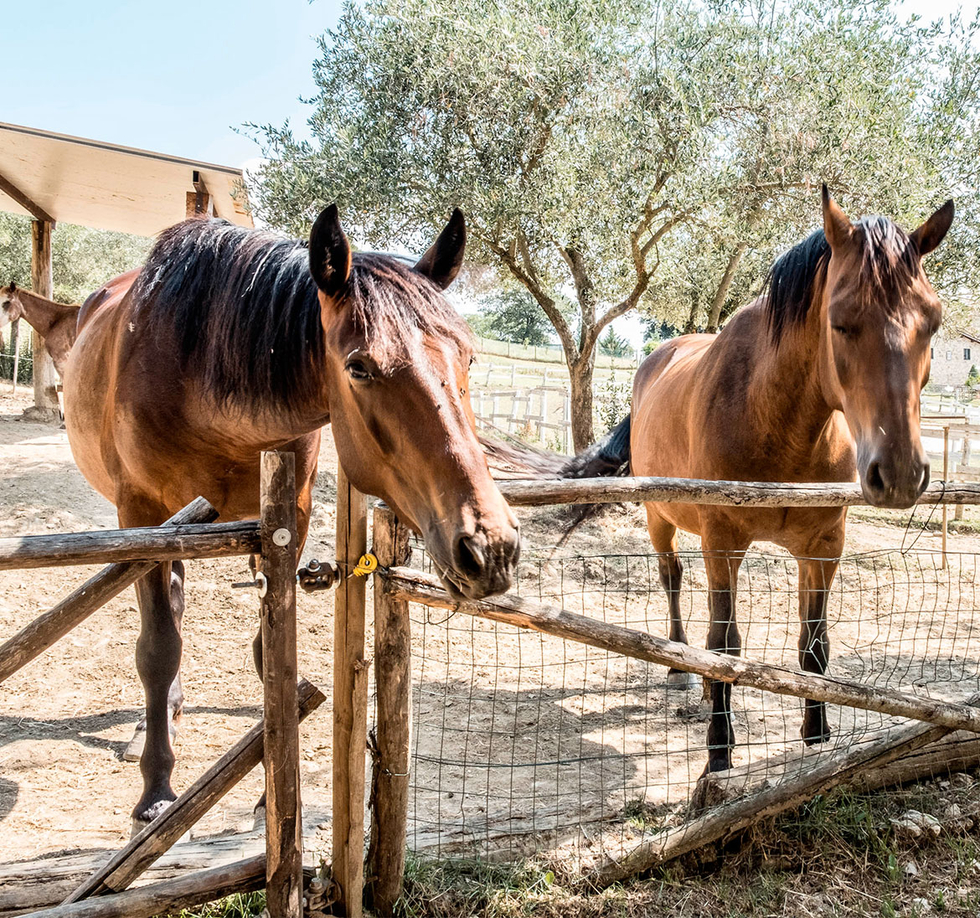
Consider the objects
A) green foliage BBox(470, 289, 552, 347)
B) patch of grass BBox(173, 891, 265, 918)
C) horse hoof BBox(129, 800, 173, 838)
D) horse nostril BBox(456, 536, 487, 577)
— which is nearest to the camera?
horse nostril BBox(456, 536, 487, 577)

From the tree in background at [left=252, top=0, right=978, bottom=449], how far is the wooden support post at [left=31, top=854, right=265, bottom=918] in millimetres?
6603

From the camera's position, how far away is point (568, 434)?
46.3 feet

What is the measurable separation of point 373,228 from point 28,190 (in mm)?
5916

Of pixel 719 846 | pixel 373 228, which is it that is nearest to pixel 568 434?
pixel 373 228

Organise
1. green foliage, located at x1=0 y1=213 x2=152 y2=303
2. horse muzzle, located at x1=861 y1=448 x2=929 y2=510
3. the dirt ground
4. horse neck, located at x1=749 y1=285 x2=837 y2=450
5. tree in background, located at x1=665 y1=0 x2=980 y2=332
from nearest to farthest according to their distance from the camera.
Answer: horse muzzle, located at x1=861 y1=448 x2=929 y2=510 < the dirt ground < horse neck, located at x1=749 y1=285 x2=837 y2=450 < tree in background, located at x1=665 y1=0 x2=980 y2=332 < green foliage, located at x1=0 y1=213 x2=152 y2=303

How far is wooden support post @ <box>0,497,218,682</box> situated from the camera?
1.77 meters

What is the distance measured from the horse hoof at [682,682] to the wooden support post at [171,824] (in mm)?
3228

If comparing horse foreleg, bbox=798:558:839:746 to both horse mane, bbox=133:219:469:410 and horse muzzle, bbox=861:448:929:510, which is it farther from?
horse mane, bbox=133:219:469:410

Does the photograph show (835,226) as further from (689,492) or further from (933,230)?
(689,492)

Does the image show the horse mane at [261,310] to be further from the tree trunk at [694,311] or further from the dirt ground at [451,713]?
the tree trunk at [694,311]

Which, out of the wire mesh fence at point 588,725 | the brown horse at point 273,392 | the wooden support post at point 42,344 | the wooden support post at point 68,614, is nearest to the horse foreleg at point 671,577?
the wire mesh fence at point 588,725

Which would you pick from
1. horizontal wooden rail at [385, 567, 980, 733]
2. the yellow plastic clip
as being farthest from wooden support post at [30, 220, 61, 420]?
horizontal wooden rail at [385, 567, 980, 733]

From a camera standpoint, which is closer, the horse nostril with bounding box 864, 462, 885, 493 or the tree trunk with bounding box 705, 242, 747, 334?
the horse nostril with bounding box 864, 462, 885, 493

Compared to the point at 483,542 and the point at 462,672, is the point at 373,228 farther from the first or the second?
the point at 483,542
